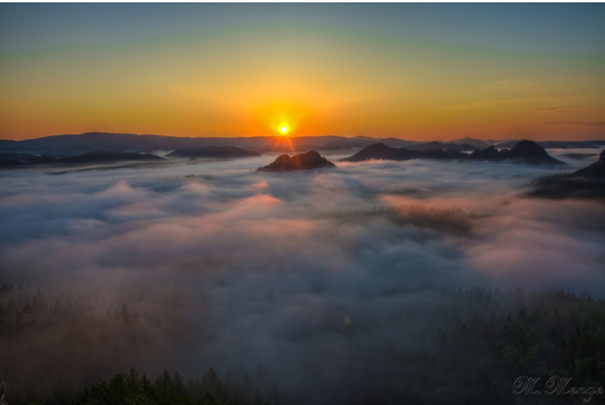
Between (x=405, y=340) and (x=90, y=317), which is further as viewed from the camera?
(x=90, y=317)

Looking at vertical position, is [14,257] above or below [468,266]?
above

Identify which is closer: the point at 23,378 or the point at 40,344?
the point at 23,378

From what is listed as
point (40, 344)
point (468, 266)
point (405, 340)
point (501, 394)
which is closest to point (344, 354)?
point (405, 340)

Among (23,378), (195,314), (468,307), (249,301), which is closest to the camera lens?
(23,378)

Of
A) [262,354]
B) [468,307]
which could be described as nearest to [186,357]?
[262,354]

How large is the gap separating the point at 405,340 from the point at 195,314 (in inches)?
3305

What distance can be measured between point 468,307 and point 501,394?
135ft

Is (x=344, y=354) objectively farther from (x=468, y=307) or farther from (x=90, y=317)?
(x=90, y=317)

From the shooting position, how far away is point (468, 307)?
121250 mm

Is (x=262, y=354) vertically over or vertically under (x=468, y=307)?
under

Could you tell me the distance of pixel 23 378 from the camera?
89.8 m

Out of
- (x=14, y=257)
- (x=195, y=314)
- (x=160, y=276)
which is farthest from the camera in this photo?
(x=14, y=257)

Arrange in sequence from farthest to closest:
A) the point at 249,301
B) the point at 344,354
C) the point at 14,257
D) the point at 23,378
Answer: the point at 14,257 < the point at 249,301 < the point at 344,354 < the point at 23,378

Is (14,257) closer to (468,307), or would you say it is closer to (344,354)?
(344,354)
